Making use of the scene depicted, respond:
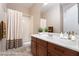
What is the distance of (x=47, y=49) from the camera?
6.56ft

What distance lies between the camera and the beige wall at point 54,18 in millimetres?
2029

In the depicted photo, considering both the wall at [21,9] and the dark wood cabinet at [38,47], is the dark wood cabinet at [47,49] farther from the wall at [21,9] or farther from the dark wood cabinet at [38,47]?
the wall at [21,9]

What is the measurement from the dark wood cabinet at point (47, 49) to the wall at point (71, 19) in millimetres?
409

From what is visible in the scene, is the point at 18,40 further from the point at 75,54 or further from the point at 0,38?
the point at 75,54

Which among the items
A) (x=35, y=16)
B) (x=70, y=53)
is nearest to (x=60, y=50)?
(x=70, y=53)

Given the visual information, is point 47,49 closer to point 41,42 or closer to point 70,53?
point 41,42

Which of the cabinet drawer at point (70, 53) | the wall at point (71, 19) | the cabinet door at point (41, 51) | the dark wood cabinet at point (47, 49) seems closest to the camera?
the cabinet drawer at point (70, 53)

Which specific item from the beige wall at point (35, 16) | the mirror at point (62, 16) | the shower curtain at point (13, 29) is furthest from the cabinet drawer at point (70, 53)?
the shower curtain at point (13, 29)

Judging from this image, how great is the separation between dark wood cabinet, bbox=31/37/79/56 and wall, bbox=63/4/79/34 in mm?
409

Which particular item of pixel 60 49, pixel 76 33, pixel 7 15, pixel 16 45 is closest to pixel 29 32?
pixel 16 45

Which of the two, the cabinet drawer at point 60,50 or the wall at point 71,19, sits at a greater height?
the wall at point 71,19

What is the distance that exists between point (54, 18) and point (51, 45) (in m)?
0.51

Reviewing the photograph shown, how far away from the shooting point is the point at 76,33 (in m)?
1.89

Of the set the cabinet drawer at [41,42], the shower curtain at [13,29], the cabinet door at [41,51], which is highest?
the shower curtain at [13,29]
